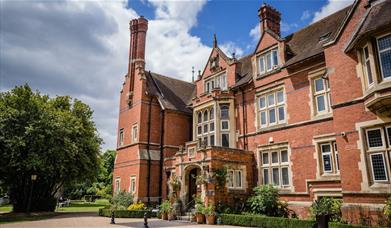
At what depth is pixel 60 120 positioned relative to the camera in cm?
2430

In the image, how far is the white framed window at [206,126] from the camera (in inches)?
842

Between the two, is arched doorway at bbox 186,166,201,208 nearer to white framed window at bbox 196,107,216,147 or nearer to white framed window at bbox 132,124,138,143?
white framed window at bbox 196,107,216,147

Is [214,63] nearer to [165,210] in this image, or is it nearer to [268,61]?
[268,61]

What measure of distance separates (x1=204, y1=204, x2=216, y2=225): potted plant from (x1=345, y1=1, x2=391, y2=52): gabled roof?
10298 millimetres

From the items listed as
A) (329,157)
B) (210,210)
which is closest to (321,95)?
(329,157)

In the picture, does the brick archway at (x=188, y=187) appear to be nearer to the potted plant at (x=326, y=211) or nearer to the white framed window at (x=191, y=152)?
the white framed window at (x=191, y=152)

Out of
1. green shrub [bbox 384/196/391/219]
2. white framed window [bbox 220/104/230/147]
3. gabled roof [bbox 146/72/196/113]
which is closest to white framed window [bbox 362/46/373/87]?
green shrub [bbox 384/196/391/219]

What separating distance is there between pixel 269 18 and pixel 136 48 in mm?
12780

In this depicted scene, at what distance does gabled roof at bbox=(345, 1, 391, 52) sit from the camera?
10.9m

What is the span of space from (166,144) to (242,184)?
907 cm

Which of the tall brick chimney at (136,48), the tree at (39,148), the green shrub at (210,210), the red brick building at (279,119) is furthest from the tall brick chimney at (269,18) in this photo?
the tree at (39,148)

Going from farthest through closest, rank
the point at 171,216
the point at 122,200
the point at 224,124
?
the point at 122,200
the point at 224,124
the point at 171,216

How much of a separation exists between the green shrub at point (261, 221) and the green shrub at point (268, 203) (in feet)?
4.77

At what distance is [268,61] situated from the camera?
64.1ft
